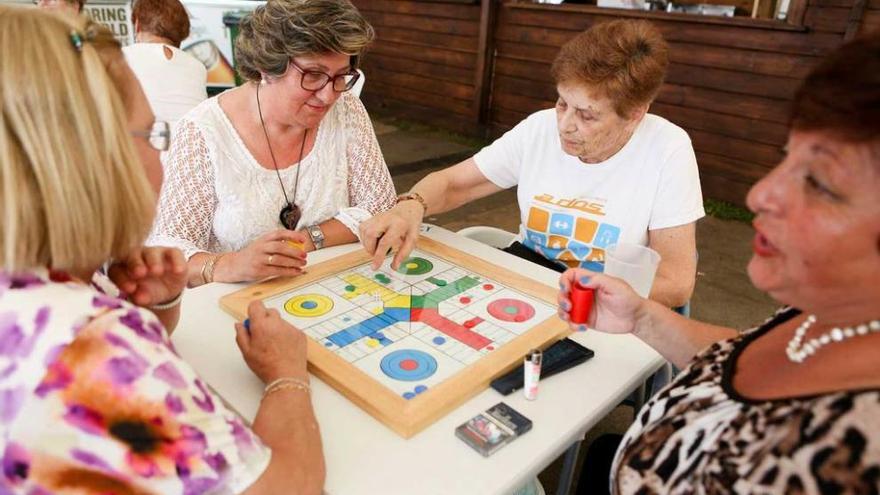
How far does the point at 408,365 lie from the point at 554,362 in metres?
0.29

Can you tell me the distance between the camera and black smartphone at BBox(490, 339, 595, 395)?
108 cm

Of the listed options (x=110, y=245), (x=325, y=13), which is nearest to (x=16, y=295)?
(x=110, y=245)

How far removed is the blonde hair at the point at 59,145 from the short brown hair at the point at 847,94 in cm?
89

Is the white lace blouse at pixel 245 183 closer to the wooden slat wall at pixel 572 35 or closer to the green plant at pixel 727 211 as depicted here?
the wooden slat wall at pixel 572 35

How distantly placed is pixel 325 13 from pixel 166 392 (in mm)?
1243

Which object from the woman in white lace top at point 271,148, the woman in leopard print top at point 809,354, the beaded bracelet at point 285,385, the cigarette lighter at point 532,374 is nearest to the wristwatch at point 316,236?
the woman in white lace top at point 271,148

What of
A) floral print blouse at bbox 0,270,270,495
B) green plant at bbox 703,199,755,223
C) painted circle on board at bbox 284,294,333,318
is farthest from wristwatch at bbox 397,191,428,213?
green plant at bbox 703,199,755,223

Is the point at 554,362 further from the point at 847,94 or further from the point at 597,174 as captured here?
the point at 597,174

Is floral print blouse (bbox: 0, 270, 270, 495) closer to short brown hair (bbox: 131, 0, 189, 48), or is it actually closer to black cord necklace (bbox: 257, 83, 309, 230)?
black cord necklace (bbox: 257, 83, 309, 230)

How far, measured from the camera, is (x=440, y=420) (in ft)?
3.26

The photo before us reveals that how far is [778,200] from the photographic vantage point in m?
0.79

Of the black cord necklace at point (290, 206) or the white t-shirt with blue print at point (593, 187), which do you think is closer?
the white t-shirt with blue print at point (593, 187)

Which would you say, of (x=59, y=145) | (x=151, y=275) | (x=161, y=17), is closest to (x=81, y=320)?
(x=59, y=145)

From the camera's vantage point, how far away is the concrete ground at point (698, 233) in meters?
3.03
